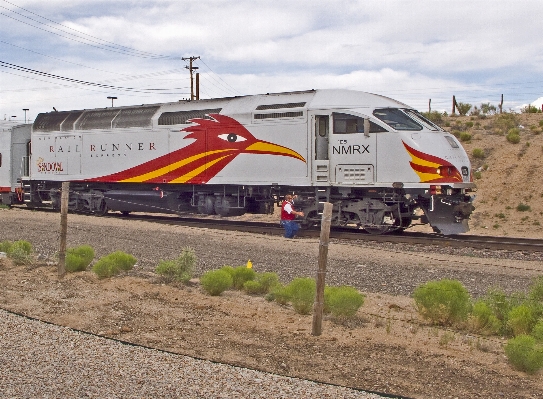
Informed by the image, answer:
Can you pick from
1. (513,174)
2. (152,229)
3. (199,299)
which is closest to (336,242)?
(152,229)

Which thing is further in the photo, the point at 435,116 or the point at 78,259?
the point at 435,116

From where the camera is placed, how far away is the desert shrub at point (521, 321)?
780 centimetres

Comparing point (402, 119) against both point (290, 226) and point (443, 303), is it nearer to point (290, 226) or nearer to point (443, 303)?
point (290, 226)

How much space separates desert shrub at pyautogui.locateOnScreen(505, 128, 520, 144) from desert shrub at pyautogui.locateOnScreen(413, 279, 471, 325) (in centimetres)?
2726

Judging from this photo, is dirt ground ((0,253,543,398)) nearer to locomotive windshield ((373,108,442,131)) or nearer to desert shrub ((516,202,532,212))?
locomotive windshield ((373,108,442,131))

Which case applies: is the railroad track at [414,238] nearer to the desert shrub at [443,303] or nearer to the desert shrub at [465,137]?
the desert shrub at [443,303]

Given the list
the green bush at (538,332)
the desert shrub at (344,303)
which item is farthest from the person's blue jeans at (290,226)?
the green bush at (538,332)

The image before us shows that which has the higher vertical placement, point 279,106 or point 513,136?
point 513,136

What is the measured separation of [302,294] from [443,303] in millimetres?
1856

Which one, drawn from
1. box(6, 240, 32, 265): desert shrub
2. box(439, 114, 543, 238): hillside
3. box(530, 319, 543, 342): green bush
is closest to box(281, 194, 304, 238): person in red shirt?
box(6, 240, 32, 265): desert shrub

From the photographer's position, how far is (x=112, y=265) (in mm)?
10898

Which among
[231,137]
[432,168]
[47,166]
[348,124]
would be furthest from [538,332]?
[47,166]

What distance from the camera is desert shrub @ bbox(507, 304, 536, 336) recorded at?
7801 millimetres

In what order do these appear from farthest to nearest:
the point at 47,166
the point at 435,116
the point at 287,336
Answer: the point at 435,116
the point at 47,166
the point at 287,336
